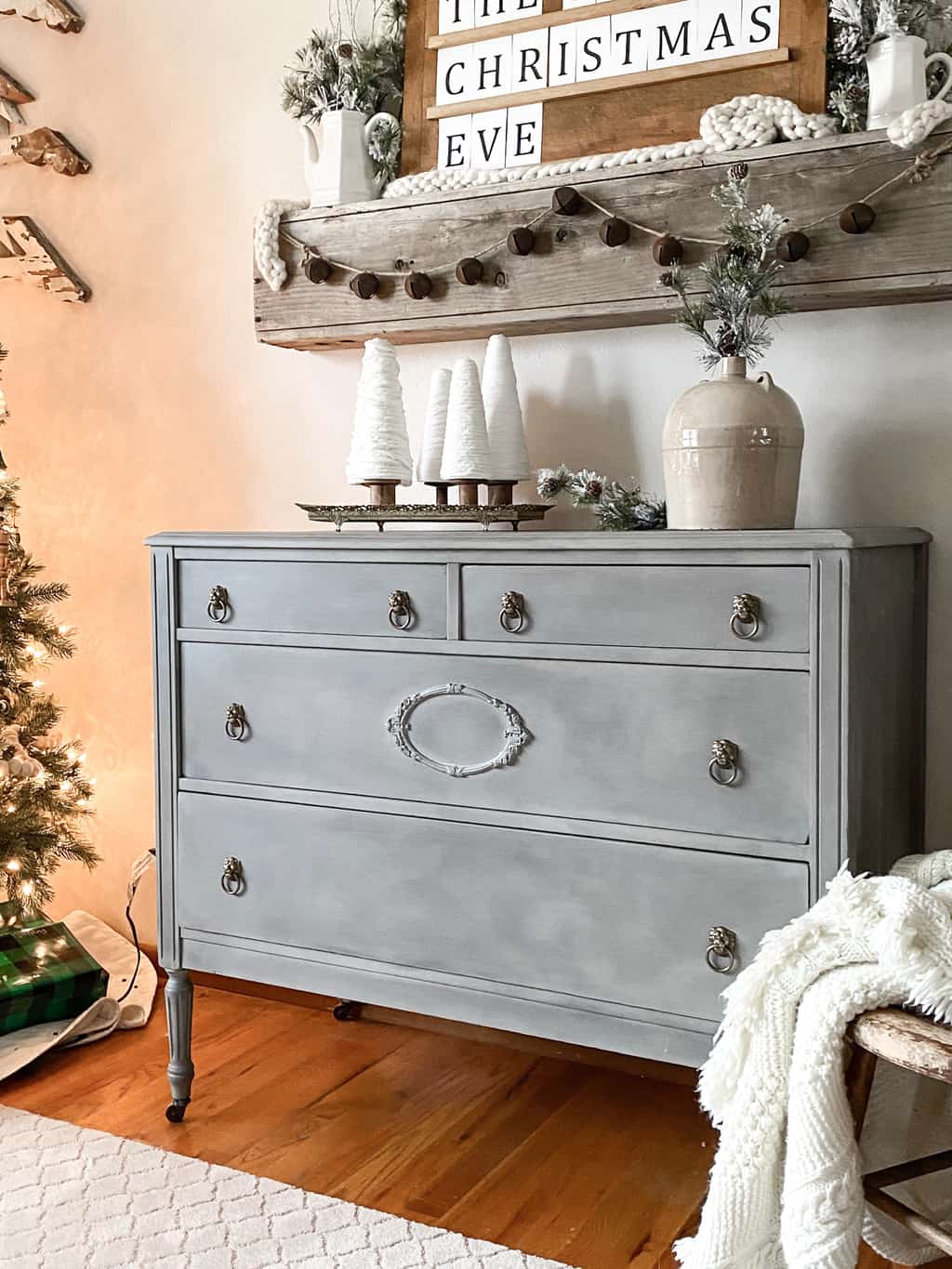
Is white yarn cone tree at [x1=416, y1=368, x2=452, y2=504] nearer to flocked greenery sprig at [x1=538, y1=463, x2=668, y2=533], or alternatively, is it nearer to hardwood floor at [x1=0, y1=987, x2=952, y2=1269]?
flocked greenery sprig at [x1=538, y1=463, x2=668, y2=533]

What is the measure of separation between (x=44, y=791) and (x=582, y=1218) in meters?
1.43

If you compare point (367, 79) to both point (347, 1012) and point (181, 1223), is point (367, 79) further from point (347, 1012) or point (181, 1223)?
point (181, 1223)

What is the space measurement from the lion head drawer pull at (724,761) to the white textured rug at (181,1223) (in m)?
0.72

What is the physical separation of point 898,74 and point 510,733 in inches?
46.2

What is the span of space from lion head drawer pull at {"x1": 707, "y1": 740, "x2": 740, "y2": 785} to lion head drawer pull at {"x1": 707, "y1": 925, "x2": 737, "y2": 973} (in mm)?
209

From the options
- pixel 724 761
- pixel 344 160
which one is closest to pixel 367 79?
pixel 344 160

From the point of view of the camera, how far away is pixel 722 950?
1.72 m

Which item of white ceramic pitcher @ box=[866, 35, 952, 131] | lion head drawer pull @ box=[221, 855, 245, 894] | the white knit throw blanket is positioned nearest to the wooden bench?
the white knit throw blanket

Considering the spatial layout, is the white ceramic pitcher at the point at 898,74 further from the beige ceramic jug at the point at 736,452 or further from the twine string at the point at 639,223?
the beige ceramic jug at the point at 736,452

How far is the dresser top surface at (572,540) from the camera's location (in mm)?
1626

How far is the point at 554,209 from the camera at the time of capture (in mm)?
2164

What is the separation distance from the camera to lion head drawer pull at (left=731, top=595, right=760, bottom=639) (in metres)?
1.67

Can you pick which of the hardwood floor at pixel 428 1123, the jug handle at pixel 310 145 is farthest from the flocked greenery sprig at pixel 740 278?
the hardwood floor at pixel 428 1123

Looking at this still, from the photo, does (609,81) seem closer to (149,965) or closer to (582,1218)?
(582,1218)
